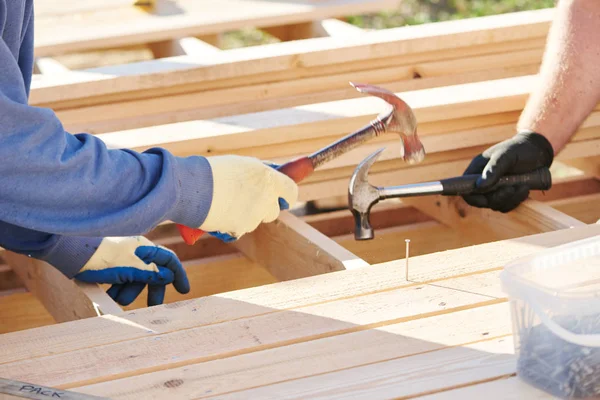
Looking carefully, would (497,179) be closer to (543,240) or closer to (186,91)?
(543,240)

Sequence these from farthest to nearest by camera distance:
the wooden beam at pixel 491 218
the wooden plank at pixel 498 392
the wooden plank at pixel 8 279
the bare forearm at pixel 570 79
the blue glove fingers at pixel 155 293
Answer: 1. the wooden plank at pixel 8 279
2. the bare forearm at pixel 570 79
3. the wooden beam at pixel 491 218
4. the blue glove fingers at pixel 155 293
5. the wooden plank at pixel 498 392

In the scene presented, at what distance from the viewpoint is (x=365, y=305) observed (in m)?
2.69

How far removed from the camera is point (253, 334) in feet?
8.34

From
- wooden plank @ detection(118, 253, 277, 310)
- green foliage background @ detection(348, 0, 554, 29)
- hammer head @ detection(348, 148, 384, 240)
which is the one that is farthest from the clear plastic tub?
green foliage background @ detection(348, 0, 554, 29)

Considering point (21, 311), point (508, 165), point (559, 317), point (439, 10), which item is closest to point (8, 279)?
point (21, 311)

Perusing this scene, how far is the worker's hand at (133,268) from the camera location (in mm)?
3207

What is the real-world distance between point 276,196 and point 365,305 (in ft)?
1.82

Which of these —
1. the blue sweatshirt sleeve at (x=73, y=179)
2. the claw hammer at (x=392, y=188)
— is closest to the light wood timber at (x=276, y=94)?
the claw hammer at (x=392, y=188)

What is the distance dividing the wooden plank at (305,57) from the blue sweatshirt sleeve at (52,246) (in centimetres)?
111

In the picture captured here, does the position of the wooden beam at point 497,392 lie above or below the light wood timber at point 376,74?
below

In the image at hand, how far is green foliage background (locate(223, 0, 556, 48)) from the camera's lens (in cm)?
1068

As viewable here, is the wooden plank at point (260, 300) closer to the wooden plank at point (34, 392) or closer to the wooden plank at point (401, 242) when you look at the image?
the wooden plank at point (34, 392)

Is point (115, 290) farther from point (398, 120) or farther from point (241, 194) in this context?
point (398, 120)

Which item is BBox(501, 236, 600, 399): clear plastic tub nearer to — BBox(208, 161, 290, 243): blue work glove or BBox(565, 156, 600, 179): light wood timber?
BBox(208, 161, 290, 243): blue work glove
